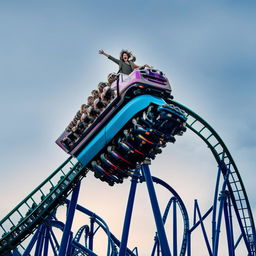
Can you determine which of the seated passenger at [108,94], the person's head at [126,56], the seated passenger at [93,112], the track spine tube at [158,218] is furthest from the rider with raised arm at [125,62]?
the track spine tube at [158,218]

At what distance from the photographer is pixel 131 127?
9.16 metres

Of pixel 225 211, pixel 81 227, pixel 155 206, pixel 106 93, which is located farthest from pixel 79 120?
pixel 81 227

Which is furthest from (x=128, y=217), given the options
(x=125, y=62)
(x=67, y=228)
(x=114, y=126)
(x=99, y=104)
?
(x=125, y=62)

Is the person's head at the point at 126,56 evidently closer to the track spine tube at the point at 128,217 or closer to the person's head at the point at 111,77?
the person's head at the point at 111,77

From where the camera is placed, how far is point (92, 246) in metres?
14.5

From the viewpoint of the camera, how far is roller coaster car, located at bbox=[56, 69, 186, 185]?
8594 mm

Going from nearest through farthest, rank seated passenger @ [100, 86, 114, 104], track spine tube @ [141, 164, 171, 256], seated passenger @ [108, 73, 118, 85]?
track spine tube @ [141, 164, 171, 256] → seated passenger @ [100, 86, 114, 104] → seated passenger @ [108, 73, 118, 85]

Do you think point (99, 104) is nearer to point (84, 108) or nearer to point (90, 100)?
point (90, 100)

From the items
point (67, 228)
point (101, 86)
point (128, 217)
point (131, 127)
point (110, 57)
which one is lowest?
point (67, 228)

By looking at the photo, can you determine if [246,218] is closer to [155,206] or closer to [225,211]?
[225,211]

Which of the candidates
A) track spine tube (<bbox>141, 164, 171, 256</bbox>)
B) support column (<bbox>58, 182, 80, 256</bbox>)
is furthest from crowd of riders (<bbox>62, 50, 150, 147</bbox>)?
track spine tube (<bbox>141, 164, 171, 256</bbox>)

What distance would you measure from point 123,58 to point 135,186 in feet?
9.81

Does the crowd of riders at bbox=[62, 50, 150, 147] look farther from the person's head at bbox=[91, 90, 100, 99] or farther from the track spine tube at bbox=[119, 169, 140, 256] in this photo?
the track spine tube at bbox=[119, 169, 140, 256]

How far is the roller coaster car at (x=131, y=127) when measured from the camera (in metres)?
8.59
